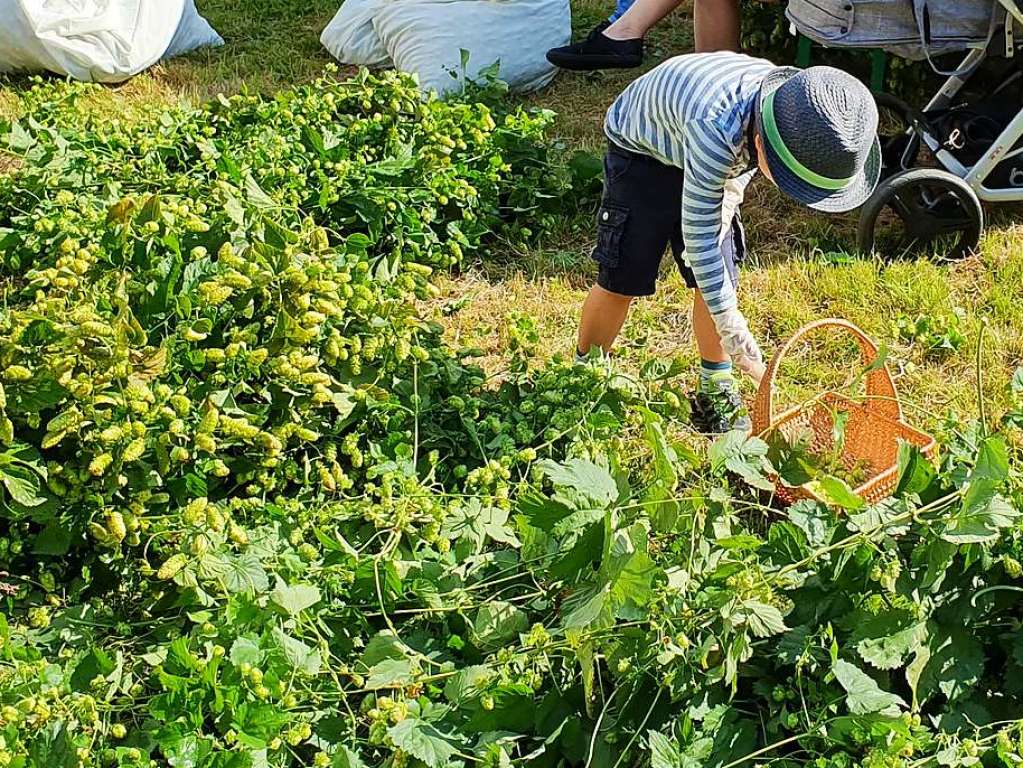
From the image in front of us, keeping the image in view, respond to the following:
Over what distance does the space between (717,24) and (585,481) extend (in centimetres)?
276

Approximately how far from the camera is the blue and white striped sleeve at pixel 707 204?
88.0 inches

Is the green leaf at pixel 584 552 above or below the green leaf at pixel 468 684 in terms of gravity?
above

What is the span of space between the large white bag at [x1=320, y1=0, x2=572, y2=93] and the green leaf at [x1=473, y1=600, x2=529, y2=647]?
279 cm

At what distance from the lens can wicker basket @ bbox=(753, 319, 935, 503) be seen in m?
2.31

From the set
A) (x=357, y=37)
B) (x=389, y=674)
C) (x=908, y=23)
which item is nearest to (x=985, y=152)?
(x=908, y=23)

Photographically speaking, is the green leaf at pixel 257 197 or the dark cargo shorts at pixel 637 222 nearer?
the dark cargo shorts at pixel 637 222

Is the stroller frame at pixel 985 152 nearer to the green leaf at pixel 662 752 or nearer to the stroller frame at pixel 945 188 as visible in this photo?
the stroller frame at pixel 945 188

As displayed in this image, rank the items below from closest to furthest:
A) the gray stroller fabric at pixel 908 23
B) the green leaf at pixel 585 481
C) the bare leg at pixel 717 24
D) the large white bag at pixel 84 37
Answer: the green leaf at pixel 585 481 → the gray stroller fabric at pixel 908 23 → the bare leg at pixel 717 24 → the large white bag at pixel 84 37

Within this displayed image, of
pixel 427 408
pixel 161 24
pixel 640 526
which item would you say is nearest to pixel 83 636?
pixel 427 408

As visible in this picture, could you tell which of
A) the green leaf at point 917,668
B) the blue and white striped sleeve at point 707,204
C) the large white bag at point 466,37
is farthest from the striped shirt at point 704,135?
the large white bag at point 466,37

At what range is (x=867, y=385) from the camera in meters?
2.62

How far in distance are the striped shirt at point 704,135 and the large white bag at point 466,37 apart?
1.95 metres

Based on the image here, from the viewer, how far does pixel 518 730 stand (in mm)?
1788

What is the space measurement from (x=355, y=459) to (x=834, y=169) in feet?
3.69
